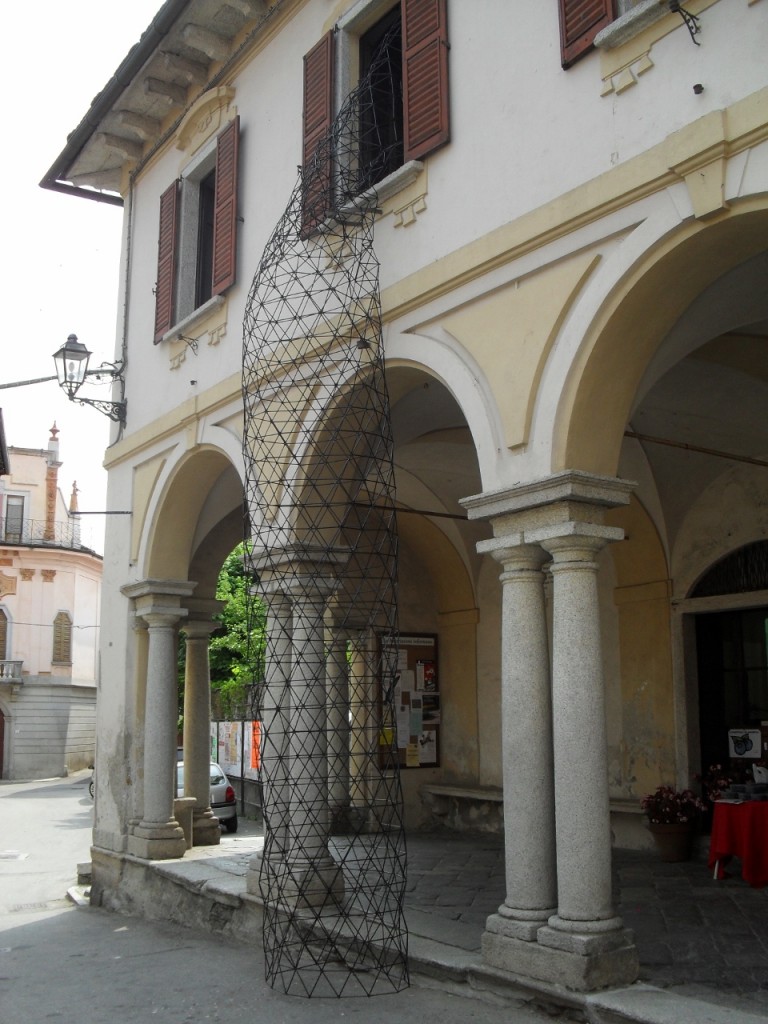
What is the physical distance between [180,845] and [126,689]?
1.74m

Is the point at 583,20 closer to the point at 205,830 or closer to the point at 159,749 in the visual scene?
the point at 159,749

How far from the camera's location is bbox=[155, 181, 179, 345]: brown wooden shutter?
→ 37.1 ft

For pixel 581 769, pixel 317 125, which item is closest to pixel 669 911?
pixel 581 769

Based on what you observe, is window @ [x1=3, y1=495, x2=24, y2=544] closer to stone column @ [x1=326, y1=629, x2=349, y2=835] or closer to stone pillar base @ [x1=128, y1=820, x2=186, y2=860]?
stone column @ [x1=326, y1=629, x2=349, y2=835]

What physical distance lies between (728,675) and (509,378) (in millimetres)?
5157

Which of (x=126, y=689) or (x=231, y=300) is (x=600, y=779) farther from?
(x=126, y=689)

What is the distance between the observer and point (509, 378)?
21.7 feet

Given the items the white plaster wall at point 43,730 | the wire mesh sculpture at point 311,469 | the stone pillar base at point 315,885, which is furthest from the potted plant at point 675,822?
the white plaster wall at point 43,730

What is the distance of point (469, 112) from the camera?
728 cm

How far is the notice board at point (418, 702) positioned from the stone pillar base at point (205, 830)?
7.73ft

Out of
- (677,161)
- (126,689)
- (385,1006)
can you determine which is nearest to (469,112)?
(677,161)

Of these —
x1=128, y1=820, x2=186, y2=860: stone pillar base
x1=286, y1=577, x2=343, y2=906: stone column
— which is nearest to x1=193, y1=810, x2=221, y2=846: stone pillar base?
x1=128, y1=820, x2=186, y2=860: stone pillar base

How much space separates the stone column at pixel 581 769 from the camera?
5.60 meters

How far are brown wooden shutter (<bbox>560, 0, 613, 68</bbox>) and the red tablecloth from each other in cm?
543
